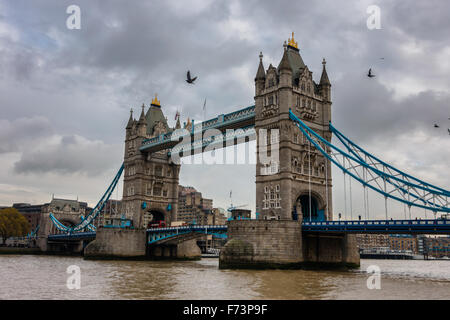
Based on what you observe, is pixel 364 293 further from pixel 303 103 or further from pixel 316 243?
pixel 303 103

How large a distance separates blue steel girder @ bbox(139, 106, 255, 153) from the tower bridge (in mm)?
130

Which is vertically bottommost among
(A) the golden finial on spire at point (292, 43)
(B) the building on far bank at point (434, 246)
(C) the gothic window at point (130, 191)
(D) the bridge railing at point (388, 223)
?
(B) the building on far bank at point (434, 246)

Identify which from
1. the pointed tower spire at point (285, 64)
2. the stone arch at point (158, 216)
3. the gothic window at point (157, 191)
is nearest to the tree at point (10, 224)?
the stone arch at point (158, 216)

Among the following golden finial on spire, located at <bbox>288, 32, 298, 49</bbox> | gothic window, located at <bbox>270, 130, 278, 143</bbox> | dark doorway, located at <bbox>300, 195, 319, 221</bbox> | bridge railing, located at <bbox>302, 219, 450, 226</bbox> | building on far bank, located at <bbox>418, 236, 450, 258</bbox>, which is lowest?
building on far bank, located at <bbox>418, 236, 450, 258</bbox>

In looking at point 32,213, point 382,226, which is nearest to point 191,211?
point 32,213

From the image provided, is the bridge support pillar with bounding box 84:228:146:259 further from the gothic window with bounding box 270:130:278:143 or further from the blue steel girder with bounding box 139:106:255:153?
the gothic window with bounding box 270:130:278:143

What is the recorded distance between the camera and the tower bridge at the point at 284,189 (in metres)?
40.2

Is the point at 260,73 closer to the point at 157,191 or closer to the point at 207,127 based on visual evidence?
the point at 207,127

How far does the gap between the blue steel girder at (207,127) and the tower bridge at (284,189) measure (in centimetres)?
13

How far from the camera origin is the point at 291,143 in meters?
47.1

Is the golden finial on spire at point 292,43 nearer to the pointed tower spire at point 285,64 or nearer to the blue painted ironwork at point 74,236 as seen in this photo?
the pointed tower spire at point 285,64

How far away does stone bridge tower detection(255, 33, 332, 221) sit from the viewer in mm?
46466

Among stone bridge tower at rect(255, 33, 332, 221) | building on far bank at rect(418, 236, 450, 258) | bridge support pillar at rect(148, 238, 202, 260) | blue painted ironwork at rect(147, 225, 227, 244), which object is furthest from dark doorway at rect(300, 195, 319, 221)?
building on far bank at rect(418, 236, 450, 258)
